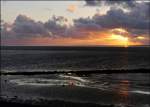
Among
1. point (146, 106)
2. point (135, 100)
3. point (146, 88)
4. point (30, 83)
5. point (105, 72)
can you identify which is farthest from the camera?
point (105, 72)

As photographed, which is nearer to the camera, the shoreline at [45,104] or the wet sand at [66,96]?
the shoreline at [45,104]

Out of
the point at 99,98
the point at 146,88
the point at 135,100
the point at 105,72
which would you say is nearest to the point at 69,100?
the point at 99,98

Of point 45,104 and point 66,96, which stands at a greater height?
point 45,104

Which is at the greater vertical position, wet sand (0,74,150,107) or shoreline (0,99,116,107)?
shoreline (0,99,116,107)

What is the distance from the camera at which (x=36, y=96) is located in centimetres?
4000

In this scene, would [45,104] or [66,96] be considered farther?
[66,96]

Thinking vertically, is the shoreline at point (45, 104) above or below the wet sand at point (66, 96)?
above

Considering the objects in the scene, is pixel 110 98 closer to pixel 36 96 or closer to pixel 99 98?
pixel 99 98

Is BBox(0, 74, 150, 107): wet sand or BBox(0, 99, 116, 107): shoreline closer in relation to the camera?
BBox(0, 99, 116, 107): shoreline

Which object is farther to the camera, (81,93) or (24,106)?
(81,93)

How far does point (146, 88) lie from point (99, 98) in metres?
10.9

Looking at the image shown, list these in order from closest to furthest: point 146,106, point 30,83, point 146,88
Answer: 1. point 146,106
2. point 146,88
3. point 30,83

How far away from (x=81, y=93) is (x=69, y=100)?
468 centimetres

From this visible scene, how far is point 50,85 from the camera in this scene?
4947 cm
